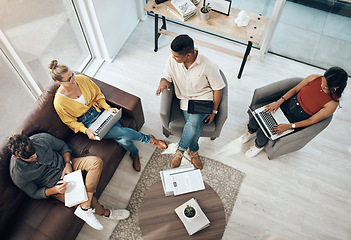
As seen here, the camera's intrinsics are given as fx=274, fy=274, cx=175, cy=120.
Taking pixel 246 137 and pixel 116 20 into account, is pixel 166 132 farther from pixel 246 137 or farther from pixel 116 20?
pixel 116 20

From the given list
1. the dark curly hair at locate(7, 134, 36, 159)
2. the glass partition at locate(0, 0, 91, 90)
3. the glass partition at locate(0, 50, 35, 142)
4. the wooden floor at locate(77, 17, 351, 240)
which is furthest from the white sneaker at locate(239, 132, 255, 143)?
the glass partition at locate(0, 50, 35, 142)

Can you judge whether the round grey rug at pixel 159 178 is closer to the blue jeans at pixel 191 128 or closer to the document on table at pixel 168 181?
the blue jeans at pixel 191 128

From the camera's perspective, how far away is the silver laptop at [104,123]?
245 cm

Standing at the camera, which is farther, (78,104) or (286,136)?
(286,136)

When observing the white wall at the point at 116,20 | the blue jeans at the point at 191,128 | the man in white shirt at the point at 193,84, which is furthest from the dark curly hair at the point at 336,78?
the white wall at the point at 116,20

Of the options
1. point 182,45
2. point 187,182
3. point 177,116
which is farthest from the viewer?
point 177,116

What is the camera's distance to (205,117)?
266 centimetres

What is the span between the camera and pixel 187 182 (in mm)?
2387

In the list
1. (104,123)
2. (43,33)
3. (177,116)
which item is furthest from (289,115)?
(43,33)

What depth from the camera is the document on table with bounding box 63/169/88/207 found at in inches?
86.6

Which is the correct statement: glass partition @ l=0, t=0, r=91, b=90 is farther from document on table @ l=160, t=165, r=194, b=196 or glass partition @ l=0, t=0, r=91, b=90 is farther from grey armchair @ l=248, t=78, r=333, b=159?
grey armchair @ l=248, t=78, r=333, b=159

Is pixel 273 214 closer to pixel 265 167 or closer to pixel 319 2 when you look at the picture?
pixel 265 167

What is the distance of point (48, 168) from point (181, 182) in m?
1.13

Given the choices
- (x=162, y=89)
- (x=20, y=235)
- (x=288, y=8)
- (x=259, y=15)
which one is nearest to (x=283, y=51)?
(x=288, y=8)
